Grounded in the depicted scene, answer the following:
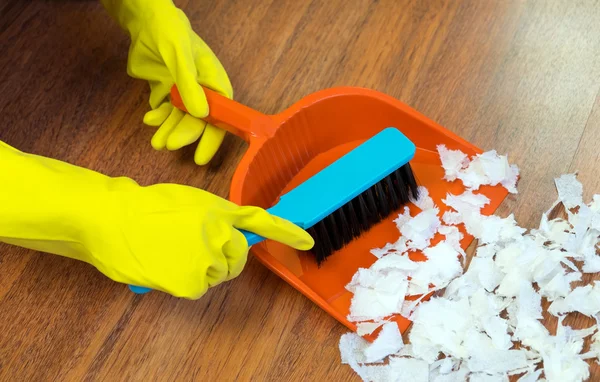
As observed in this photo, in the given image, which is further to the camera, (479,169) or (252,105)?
(252,105)

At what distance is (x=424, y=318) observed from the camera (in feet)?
2.29

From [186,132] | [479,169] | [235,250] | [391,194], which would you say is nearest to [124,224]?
[235,250]

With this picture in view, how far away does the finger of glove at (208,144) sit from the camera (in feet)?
2.63

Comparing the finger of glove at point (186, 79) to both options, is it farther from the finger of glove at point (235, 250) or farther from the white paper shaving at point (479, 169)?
the white paper shaving at point (479, 169)

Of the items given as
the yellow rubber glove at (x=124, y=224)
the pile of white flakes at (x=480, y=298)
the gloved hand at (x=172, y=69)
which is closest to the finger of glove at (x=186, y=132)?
the gloved hand at (x=172, y=69)

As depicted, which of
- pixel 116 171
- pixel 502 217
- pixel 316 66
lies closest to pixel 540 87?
pixel 502 217

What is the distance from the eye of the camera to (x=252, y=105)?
882 mm

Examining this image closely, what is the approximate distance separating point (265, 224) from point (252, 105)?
11.8 inches

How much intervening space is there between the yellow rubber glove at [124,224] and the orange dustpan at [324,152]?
0.09 metres

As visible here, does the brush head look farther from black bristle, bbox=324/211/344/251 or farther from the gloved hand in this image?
the gloved hand

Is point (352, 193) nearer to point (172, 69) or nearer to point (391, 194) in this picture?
point (391, 194)

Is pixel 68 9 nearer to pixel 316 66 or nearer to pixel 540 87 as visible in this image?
pixel 316 66

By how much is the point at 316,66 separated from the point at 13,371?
57 cm

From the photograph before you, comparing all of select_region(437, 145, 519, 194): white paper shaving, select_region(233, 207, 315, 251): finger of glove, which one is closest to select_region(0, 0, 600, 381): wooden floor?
select_region(437, 145, 519, 194): white paper shaving
